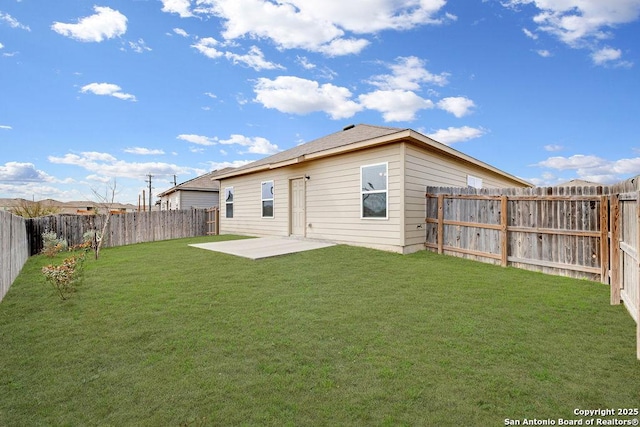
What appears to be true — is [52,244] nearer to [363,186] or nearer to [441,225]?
[363,186]

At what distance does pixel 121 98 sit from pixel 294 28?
7268 mm

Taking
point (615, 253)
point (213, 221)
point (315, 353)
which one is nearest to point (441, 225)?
point (615, 253)

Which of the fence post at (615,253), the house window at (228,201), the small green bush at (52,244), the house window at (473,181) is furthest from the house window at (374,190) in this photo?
the small green bush at (52,244)

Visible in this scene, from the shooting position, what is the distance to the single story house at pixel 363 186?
822 centimetres

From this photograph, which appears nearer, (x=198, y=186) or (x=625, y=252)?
(x=625, y=252)

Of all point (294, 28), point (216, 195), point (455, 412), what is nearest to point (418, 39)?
point (294, 28)

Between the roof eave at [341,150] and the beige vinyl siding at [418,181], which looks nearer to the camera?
the roof eave at [341,150]

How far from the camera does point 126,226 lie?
13.6 meters

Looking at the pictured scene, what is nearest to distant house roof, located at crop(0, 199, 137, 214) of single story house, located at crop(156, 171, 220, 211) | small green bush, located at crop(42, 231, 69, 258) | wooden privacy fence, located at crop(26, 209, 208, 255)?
wooden privacy fence, located at crop(26, 209, 208, 255)

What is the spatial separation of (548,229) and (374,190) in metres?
4.05

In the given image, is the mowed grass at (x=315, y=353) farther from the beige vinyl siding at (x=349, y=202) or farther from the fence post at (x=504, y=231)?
the beige vinyl siding at (x=349, y=202)

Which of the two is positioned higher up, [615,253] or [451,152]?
[451,152]

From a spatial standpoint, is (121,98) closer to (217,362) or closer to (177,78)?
(177,78)

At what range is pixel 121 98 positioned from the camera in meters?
12.0
